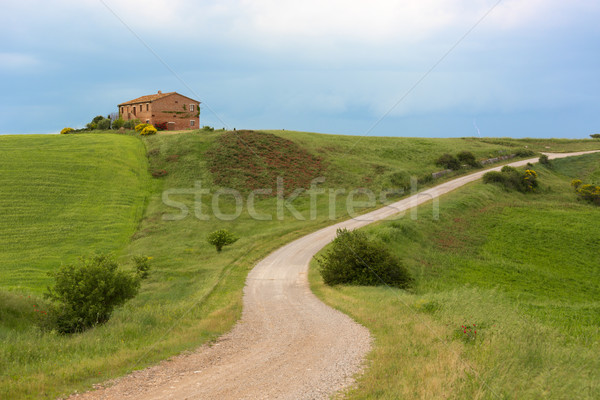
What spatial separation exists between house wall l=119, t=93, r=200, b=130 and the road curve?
6561 centimetres

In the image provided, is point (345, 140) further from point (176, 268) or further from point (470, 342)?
point (470, 342)

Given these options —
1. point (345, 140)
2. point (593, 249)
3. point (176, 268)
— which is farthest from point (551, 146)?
point (176, 268)

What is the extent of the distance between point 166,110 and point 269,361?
7465 cm

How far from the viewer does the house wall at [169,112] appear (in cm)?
7644

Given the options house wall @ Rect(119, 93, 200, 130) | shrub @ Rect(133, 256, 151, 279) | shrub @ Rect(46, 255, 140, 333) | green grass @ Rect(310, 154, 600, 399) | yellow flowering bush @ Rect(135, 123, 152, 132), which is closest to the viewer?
green grass @ Rect(310, 154, 600, 399)

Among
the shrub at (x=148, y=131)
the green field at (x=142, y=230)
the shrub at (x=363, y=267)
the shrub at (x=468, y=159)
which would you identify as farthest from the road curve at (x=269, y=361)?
the shrub at (x=148, y=131)

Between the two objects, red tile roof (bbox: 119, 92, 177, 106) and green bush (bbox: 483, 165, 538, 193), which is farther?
red tile roof (bbox: 119, 92, 177, 106)

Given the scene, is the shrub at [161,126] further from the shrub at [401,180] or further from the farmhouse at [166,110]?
the shrub at [401,180]

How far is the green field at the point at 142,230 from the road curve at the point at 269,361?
770 millimetres

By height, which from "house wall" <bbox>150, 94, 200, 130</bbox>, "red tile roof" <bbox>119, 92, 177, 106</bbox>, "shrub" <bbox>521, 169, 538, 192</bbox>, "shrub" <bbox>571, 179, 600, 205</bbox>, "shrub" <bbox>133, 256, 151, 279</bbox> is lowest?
"shrub" <bbox>133, 256, 151, 279</bbox>

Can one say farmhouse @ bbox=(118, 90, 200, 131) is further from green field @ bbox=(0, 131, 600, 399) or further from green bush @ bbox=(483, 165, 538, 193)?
green bush @ bbox=(483, 165, 538, 193)

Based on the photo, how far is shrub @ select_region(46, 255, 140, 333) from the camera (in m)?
14.5

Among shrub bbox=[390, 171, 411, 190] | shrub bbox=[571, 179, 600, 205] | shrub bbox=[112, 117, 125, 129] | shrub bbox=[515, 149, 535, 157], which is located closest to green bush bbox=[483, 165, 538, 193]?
shrub bbox=[571, 179, 600, 205]

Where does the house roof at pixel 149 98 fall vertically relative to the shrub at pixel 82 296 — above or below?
above
